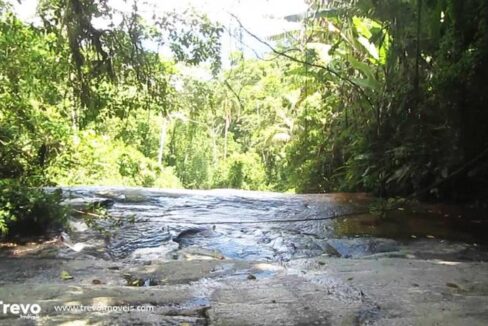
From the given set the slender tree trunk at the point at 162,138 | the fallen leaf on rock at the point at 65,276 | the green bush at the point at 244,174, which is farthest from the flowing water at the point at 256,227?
the slender tree trunk at the point at 162,138

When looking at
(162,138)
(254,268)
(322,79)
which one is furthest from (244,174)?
(254,268)

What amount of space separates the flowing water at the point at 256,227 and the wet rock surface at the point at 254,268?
21 millimetres

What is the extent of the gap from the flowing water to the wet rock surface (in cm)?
2

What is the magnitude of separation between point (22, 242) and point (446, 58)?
640cm

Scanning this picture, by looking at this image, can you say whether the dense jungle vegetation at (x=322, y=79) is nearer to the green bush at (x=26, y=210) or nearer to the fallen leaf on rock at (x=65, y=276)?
the green bush at (x=26, y=210)

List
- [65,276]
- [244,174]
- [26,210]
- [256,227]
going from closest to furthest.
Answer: [65,276] → [26,210] → [256,227] → [244,174]

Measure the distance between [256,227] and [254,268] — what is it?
237 centimetres

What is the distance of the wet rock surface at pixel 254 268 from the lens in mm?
2981

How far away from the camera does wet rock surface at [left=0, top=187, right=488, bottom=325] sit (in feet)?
9.78

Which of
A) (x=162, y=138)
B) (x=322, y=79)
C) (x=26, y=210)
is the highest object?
(x=322, y=79)

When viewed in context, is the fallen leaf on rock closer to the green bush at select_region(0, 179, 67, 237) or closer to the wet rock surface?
the wet rock surface

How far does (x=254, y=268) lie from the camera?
4348mm

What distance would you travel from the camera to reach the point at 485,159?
748 centimetres

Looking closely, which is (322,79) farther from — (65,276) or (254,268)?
(65,276)
